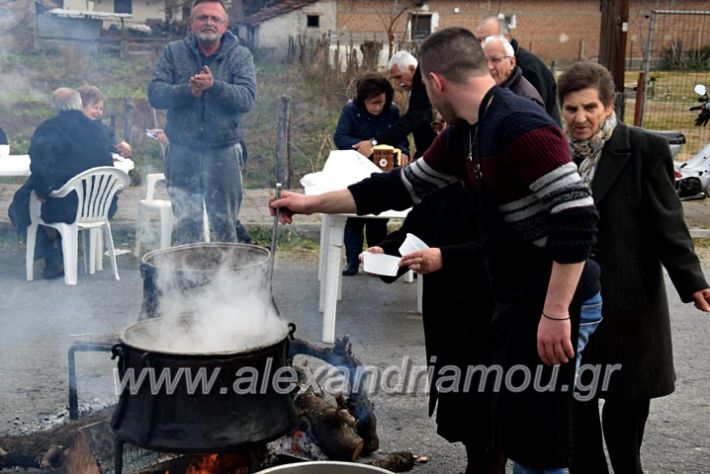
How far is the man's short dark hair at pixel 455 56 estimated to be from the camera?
116 inches

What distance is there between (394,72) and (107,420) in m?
4.79

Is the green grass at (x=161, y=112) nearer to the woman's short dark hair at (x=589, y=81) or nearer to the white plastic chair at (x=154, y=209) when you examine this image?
the white plastic chair at (x=154, y=209)

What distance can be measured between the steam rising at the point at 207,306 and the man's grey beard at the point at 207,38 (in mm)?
3552

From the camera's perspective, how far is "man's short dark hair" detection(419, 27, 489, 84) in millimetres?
2945

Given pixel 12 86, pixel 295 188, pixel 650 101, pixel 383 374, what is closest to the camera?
pixel 383 374

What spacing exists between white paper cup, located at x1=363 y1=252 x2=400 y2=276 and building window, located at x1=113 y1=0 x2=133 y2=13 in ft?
132

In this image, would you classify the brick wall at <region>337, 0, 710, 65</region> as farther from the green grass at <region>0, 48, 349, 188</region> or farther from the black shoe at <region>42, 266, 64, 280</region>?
the black shoe at <region>42, 266, 64, 280</region>

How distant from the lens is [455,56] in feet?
9.67

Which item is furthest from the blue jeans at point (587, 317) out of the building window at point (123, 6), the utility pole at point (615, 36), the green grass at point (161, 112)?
the building window at point (123, 6)

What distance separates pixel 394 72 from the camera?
308 inches

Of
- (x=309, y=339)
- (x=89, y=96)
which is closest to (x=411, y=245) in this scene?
(x=309, y=339)

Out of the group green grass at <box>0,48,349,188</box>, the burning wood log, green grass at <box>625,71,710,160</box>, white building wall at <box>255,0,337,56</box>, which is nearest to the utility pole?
green grass at <box>0,48,349,188</box>

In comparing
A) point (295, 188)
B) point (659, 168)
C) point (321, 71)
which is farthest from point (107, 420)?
point (321, 71)

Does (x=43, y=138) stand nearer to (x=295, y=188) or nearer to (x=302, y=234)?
(x=302, y=234)
